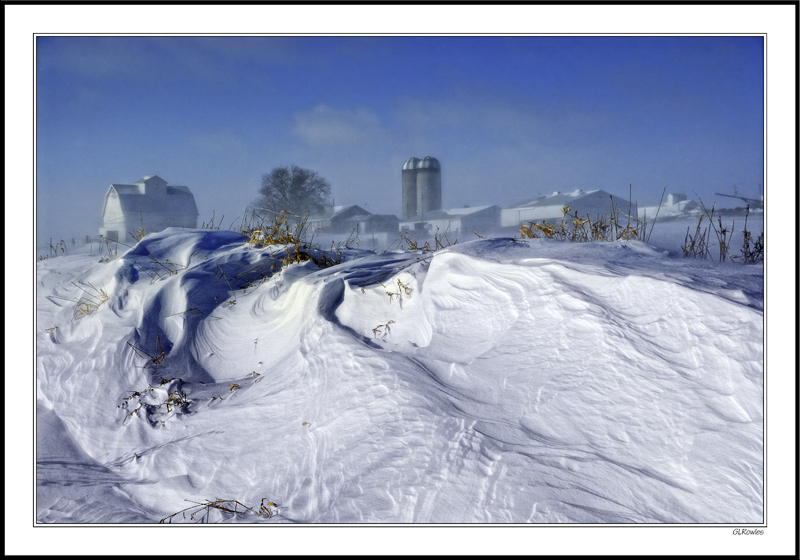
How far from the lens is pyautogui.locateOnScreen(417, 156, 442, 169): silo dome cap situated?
22016 millimetres

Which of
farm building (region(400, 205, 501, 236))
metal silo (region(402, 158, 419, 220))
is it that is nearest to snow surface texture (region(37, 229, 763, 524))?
farm building (region(400, 205, 501, 236))

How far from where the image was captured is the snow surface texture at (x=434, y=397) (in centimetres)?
179

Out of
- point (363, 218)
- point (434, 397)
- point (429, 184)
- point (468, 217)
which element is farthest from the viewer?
point (429, 184)

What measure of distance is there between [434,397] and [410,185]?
20279 millimetres

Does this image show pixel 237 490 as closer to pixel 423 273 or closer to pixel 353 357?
pixel 353 357

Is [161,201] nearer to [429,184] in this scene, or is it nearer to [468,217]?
[468,217]

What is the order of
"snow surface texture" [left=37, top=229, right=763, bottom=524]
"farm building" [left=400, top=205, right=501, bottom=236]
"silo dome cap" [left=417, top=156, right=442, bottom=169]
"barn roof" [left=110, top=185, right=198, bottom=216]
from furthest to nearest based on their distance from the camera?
"silo dome cap" [left=417, top=156, right=442, bottom=169] → "farm building" [left=400, top=205, right=501, bottom=236] → "barn roof" [left=110, top=185, right=198, bottom=216] → "snow surface texture" [left=37, top=229, right=763, bottom=524]

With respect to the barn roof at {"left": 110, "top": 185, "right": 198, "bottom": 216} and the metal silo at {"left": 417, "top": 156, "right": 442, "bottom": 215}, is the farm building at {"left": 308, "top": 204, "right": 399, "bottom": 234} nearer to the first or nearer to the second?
the metal silo at {"left": 417, "top": 156, "right": 442, "bottom": 215}

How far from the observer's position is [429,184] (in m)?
21.5

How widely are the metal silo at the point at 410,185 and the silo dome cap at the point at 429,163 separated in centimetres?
23

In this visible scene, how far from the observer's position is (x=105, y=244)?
550cm

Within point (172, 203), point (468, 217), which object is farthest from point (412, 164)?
point (172, 203)

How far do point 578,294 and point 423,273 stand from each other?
1195 mm

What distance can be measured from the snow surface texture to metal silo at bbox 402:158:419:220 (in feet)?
56.7
